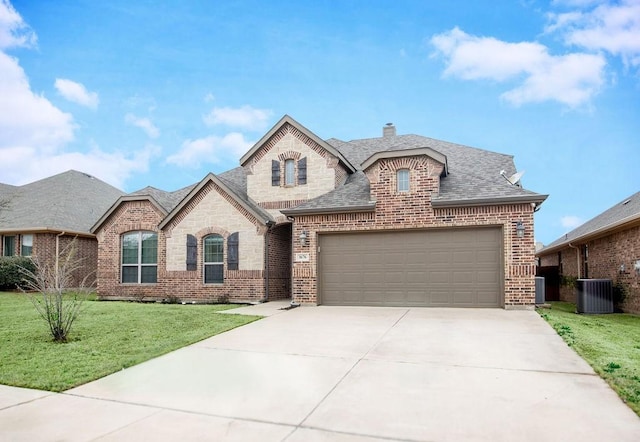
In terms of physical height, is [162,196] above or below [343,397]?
above

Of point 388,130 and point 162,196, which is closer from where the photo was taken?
point 162,196

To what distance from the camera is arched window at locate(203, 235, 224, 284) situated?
15.7 meters

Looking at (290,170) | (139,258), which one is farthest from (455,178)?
(139,258)

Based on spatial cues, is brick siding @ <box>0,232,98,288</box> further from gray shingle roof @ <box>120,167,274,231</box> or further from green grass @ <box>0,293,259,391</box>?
green grass @ <box>0,293,259,391</box>

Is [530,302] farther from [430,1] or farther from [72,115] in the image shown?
[72,115]

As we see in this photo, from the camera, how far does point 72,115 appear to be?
1809 cm

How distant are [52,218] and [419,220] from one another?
18041 mm

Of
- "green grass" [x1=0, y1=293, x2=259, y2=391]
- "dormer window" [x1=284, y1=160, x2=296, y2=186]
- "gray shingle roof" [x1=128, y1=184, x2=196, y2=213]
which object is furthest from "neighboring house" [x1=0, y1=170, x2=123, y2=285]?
"dormer window" [x1=284, y1=160, x2=296, y2=186]

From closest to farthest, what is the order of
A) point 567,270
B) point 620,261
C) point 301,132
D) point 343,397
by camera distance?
point 343,397 < point 620,261 < point 301,132 < point 567,270

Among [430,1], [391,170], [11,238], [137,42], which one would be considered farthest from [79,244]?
[430,1]

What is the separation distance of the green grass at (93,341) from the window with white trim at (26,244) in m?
9.43

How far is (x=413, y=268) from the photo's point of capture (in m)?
13.0

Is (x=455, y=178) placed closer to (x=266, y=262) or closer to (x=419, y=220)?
(x=419, y=220)

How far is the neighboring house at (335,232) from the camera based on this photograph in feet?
40.5
